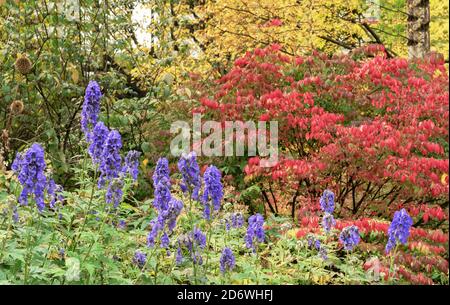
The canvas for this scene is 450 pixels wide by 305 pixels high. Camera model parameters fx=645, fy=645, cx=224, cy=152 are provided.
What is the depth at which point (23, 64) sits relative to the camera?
25.2 ft

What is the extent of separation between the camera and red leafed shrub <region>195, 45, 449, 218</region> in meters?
5.74

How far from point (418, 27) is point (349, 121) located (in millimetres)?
4007

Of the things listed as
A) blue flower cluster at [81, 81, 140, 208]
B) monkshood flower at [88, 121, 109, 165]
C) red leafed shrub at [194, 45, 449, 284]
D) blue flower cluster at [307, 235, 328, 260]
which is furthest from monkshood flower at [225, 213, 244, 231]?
monkshood flower at [88, 121, 109, 165]

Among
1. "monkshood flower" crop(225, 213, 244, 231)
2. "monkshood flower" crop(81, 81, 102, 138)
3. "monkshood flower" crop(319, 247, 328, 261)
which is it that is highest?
"monkshood flower" crop(81, 81, 102, 138)

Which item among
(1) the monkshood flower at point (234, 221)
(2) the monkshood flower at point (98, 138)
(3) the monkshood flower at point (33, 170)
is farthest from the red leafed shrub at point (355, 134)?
(3) the monkshood flower at point (33, 170)

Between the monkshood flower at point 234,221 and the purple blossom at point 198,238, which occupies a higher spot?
the monkshood flower at point 234,221

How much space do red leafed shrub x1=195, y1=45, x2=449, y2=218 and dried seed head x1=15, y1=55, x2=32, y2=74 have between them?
2.19 meters

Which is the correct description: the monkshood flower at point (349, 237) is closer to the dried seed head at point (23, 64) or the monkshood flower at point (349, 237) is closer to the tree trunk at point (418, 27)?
the dried seed head at point (23, 64)

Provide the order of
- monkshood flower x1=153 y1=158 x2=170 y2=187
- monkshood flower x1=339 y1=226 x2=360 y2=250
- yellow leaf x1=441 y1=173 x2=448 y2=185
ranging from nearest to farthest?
monkshood flower x1=153 y1=158 x2=170 y2=187 < monkshood flower x1=339 y1=226 x2=360 y2=250 < yellow leaf x1=441 y1=173 x2=448 y2=185

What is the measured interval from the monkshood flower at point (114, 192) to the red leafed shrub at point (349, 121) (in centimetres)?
241

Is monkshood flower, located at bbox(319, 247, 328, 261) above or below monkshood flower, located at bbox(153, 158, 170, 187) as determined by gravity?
below

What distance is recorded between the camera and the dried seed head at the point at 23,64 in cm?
766

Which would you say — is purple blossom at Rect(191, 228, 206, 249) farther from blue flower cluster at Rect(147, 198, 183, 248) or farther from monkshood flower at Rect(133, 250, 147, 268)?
monkshood flower at Rect(133, 250, 147, 268)
